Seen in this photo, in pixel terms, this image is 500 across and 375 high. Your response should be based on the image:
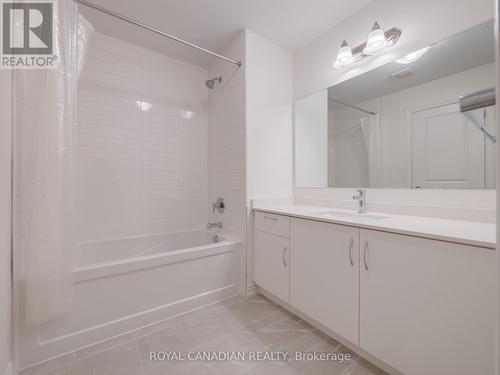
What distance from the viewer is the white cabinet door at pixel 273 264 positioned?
1.67 m

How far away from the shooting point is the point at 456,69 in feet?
4.36

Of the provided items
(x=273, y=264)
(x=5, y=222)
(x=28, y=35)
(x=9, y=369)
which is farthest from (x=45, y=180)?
(x=273, y=264)

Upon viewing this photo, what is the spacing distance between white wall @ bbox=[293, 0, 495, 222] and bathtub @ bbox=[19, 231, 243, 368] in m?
1.16

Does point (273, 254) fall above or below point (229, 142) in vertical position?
below

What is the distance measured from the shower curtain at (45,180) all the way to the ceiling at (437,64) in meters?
2.01

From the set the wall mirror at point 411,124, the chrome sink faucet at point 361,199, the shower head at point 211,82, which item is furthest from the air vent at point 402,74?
the shower head at point 211,82

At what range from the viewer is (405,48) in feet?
4.96

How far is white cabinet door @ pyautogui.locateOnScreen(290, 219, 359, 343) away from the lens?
122cm

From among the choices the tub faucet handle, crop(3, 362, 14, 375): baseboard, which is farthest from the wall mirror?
crop(3, 362, 14, 375): baseboard

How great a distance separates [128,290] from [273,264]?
3.50 feet

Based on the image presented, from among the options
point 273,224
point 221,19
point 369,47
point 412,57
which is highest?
point 221,19

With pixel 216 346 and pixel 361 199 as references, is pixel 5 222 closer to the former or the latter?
pixel 216 346

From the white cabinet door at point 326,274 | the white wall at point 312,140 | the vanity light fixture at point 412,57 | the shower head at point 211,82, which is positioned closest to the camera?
the white cabinet door at point 326,274

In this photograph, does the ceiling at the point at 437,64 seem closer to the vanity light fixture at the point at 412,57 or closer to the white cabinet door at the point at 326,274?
the vanity light fixture at the point at 412,57
